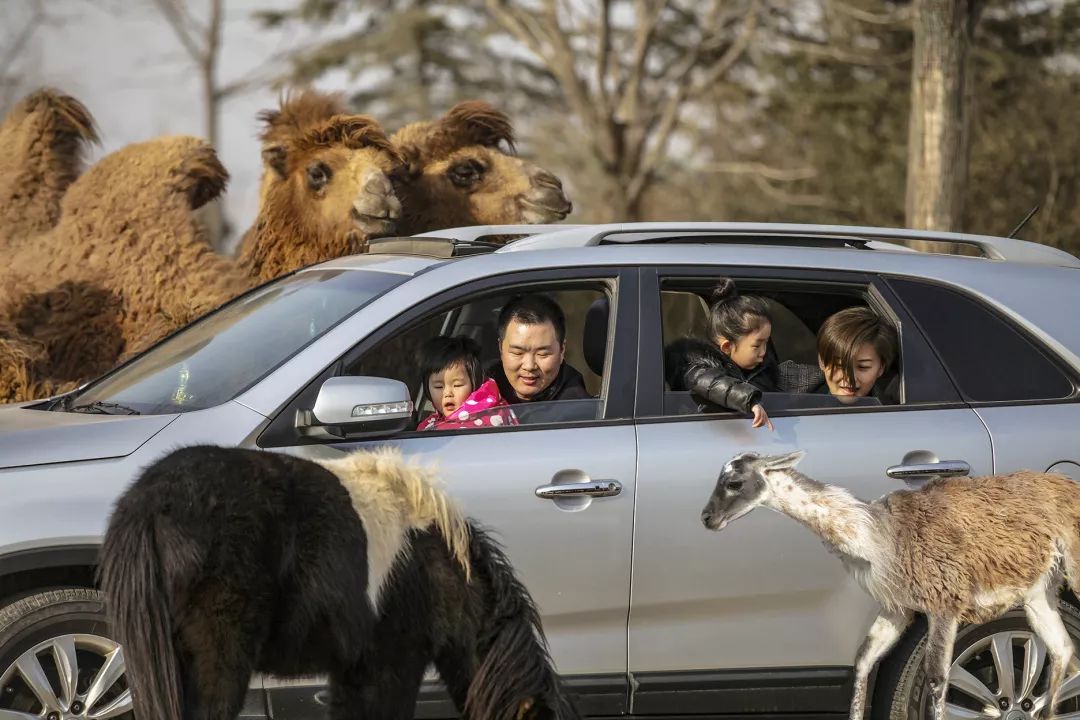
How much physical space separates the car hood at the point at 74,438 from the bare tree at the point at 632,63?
17.0 meters

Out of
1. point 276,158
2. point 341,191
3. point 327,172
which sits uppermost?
point 276,158

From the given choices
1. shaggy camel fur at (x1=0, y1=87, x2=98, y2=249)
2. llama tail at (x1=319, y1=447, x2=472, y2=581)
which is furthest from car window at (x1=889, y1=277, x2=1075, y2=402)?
shaggy camel fur at (x1=0, y1=87, x2=98, y2=249)

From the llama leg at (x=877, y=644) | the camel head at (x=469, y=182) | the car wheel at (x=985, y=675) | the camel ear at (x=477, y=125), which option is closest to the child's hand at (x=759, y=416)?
the llama leg at (x=877, y=644)

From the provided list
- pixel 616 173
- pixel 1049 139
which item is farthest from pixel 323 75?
pixel 1049 139

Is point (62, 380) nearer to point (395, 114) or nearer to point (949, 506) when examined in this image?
point (949, 506)

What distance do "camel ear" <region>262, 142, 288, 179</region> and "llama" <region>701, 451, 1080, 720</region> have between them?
15.7ft

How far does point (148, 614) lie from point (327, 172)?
5.19 m

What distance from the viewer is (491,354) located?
6.18m

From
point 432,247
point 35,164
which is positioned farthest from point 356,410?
point 35,164

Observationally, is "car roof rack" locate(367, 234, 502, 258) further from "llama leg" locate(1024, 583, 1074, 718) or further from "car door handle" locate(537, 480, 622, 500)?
"llama leg" locate(1024, 583, 1074, 718)

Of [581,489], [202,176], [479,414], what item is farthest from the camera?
[202,176]

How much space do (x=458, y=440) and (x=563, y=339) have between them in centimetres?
82

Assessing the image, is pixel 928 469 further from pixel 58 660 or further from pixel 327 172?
pixel 327 172

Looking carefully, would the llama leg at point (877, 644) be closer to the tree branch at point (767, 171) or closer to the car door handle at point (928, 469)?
the car door handle at point (928, 469)
